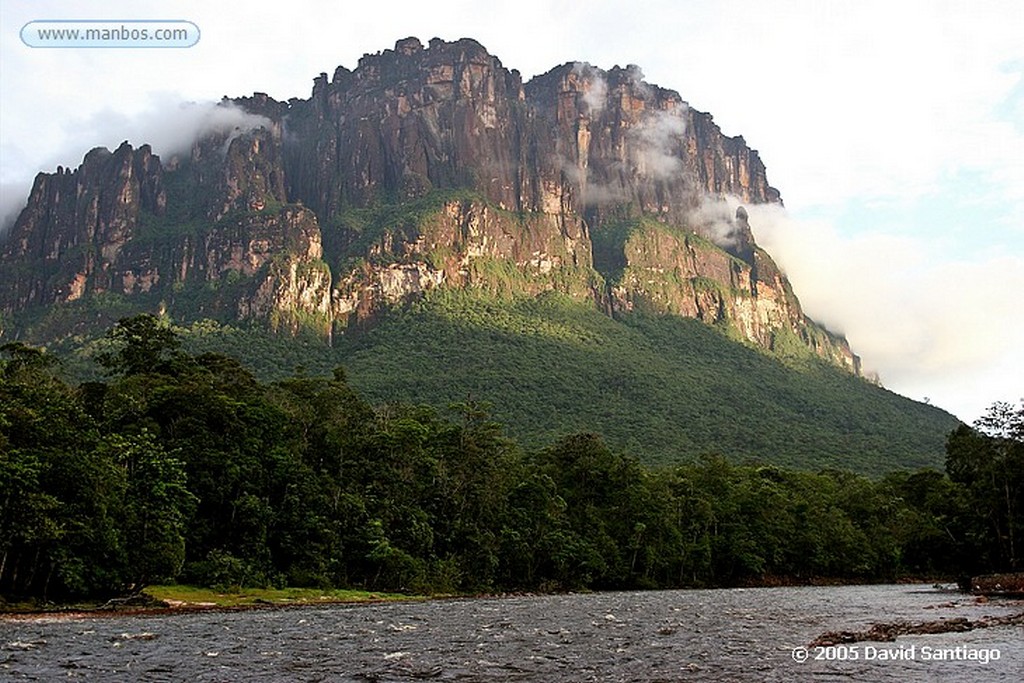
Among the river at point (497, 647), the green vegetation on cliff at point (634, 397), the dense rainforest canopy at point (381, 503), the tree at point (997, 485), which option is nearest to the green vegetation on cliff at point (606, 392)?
the green vegetation on cliff at point (634, 397)

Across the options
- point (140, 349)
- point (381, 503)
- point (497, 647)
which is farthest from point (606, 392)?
point (497, 647)

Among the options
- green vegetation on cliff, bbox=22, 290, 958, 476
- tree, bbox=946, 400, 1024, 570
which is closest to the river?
tree, bbox=946, 400, 1024, 570

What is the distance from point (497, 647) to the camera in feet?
103

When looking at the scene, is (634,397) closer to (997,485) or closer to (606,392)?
(606,392)

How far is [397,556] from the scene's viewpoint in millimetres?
68938

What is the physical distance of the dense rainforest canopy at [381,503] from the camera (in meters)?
50.2

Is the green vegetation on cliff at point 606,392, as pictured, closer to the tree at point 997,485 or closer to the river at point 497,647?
the tree at point 997,485

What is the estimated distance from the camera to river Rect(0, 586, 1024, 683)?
24391 mm

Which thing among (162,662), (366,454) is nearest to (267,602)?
(366,454)

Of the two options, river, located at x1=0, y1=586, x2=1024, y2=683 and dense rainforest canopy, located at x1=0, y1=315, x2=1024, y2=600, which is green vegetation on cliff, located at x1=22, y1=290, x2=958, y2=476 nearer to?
dense rainforest canopy, located at x1=0, y1=315, x2=1024, y2=600

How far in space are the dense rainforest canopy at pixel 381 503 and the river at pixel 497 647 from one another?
7.75 m

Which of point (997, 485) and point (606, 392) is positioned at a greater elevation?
point (606, 392)

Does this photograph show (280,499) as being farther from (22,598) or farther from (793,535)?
(793,535)

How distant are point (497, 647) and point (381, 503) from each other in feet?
137
